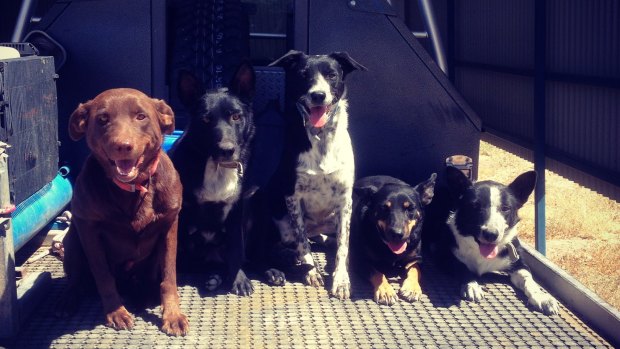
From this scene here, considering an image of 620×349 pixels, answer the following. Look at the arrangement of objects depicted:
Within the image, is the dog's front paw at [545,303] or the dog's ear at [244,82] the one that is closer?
the dog's front paw at [545,303]

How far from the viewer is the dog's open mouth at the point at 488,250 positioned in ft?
11.5

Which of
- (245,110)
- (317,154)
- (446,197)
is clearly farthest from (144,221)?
(446,197)

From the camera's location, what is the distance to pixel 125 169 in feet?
9.07

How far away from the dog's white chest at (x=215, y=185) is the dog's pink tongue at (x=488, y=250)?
1.27 meters

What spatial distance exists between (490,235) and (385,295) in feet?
2.00

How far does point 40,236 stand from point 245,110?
1.48 m

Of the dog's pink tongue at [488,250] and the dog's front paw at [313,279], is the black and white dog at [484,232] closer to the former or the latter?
the dog's pink tongue at [488,250]

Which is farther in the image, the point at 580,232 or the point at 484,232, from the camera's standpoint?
the point at 580,232

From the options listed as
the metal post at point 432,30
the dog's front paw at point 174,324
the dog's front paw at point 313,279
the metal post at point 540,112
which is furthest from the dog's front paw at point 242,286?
the metal post at point 432,30

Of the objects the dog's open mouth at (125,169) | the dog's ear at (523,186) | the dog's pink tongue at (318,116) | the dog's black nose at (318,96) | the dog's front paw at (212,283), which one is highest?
the dog's black nose at (318,96)

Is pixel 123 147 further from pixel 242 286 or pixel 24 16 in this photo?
pixel 24 16

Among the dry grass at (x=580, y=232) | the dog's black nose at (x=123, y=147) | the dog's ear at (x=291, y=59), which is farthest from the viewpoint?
the dry grass at (x=580, y=232)

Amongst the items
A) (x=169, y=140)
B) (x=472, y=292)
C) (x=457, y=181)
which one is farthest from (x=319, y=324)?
(x=169, y=140)

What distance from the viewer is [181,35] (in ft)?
13.7
